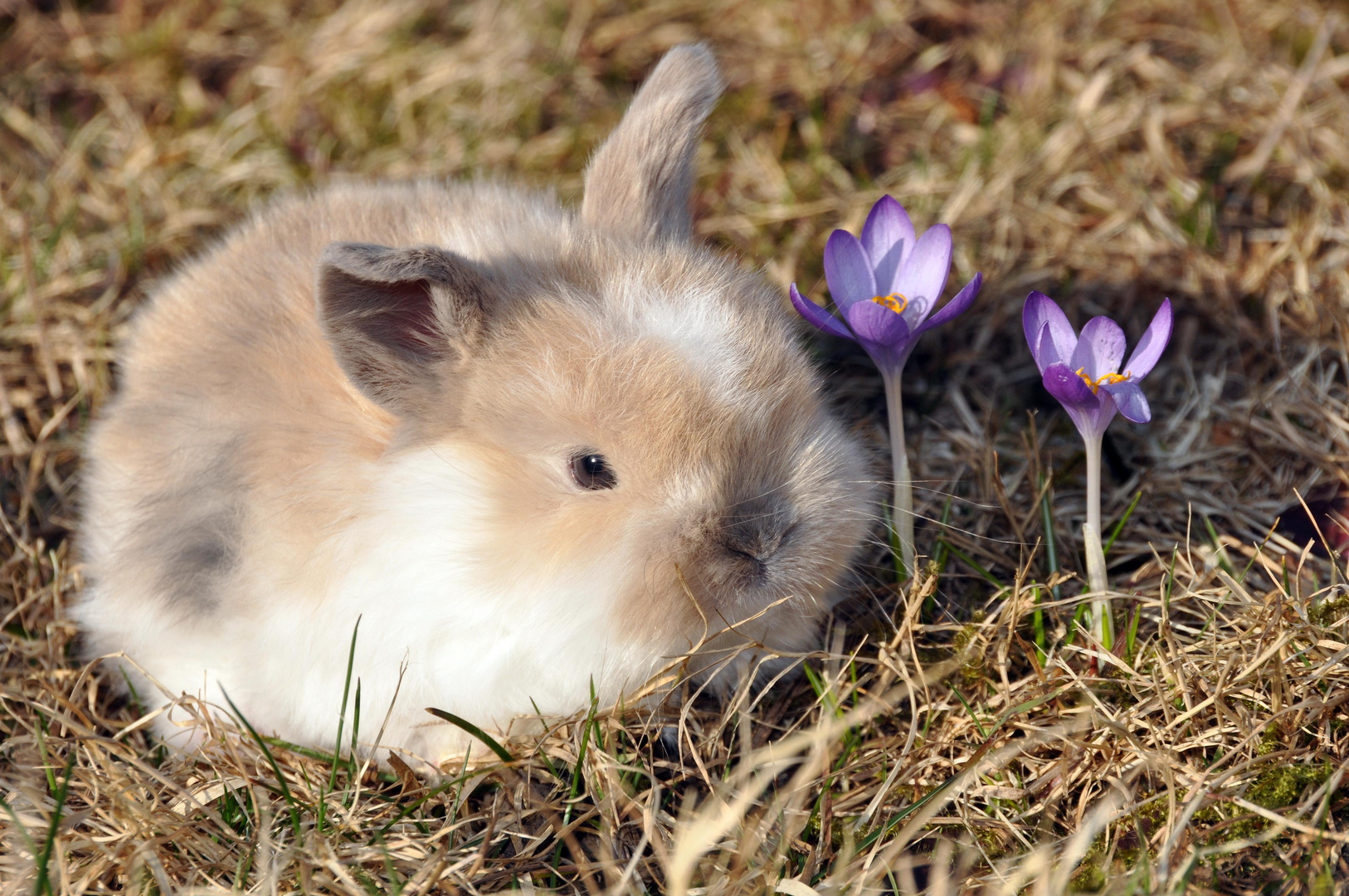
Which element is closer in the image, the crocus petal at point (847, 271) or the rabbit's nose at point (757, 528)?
the rabbit's nose at point (757, 528)

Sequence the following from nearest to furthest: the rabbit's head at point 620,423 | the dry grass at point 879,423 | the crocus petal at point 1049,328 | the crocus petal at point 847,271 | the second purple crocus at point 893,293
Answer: the rabbit's head at point 620,423, the dry grass at point 879,423, the crocus petal at point 1049,328, the second purple crocus at point 893,293, the crocus petal at point 847,271

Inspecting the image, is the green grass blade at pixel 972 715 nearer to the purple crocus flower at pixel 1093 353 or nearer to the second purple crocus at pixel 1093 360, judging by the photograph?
the second purple crocus at pixel 1093 360

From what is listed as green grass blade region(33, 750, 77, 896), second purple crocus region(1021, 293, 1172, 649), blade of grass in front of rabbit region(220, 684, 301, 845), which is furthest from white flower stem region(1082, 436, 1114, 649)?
green grass blade region(33, 750, 77, 896)

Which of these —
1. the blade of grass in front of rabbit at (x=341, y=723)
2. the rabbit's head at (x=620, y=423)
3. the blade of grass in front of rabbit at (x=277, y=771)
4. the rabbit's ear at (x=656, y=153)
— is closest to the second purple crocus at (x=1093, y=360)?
the rabbit's head at (x=620, y=423)

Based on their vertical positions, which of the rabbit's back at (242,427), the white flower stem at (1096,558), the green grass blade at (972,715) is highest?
the rabbit's back at (242,427)

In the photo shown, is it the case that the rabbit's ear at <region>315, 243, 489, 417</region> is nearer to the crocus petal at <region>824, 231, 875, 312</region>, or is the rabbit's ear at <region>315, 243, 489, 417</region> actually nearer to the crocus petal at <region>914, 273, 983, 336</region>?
the crocus petal at <region>824, 231, 875, 312</region>

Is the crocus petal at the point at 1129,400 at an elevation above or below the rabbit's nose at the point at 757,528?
below

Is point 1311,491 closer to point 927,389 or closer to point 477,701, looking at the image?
point 927,389

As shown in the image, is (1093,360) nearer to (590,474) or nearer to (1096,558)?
(1096,558)
